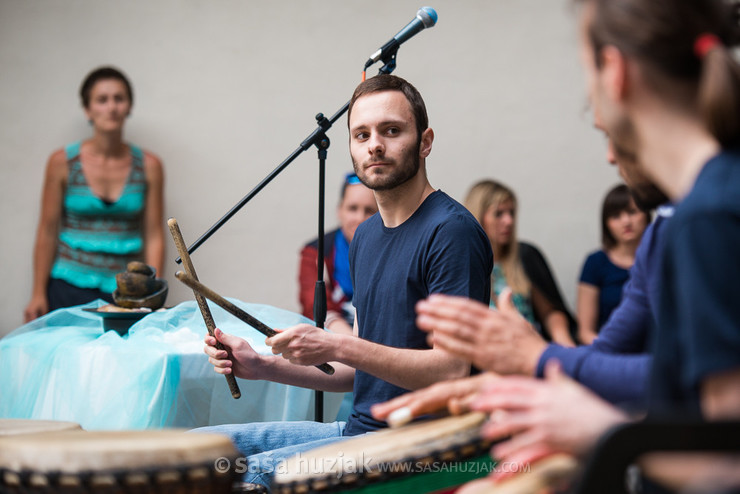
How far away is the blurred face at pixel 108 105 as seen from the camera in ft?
11.2

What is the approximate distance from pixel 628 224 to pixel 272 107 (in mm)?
1904

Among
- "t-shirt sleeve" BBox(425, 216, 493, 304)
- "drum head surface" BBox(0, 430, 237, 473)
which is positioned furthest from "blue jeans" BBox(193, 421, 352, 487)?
"drum head surface" BBox(0, 430, 237, 473)

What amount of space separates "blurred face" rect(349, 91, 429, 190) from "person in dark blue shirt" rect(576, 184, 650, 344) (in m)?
2.14

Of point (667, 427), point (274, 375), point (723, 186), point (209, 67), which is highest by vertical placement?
point (209, 67)

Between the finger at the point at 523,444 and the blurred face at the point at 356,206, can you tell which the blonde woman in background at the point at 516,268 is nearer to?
the blurred face at the point at 356,206

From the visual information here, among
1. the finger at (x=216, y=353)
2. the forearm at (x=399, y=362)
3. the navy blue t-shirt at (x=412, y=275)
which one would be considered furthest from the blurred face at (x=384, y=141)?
the finger at (x=216, y=353)

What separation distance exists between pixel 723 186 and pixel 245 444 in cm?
127

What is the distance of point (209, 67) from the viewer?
3820 mm

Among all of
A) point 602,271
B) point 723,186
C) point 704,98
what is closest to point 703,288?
point 723,186

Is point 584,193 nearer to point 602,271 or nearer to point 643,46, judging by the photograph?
point 602,271

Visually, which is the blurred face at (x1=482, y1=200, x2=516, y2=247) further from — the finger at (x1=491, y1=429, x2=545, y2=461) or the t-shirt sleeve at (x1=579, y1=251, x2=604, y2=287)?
the finger at (x1=491, y1=429, x2=545, y2=461)

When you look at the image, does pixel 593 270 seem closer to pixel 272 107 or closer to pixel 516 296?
pixel 516 296

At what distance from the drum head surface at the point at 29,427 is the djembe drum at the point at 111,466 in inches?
9.2

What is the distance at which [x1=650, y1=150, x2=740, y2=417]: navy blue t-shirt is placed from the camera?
0.75 m
